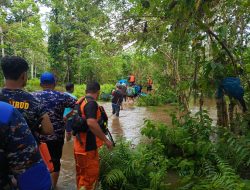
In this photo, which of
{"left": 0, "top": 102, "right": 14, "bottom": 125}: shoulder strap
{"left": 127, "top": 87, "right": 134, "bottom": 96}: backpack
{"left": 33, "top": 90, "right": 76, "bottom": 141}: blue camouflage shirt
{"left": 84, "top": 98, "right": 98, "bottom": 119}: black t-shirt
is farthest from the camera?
{"left": 127, "top": 87, "right": 134, "bottom": 96}: backpack

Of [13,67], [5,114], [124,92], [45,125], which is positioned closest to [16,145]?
[5,114]

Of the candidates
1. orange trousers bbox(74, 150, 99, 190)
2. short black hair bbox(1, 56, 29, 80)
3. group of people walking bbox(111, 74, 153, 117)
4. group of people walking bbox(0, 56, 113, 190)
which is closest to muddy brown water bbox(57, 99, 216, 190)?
group of people walking bbox(111, 74, 153, 117)

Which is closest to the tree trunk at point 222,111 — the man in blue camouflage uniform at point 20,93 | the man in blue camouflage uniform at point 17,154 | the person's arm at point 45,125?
the person's arm at point 45,125

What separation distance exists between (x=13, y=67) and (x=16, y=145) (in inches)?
34.4

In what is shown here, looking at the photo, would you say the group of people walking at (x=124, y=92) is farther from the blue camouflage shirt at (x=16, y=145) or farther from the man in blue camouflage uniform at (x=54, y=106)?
the blue camouflage shirt at (x=16, y=145)

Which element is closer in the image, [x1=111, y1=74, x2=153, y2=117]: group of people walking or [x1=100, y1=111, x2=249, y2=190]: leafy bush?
[x1=100, y1=111, x2=249, y2=190]: leafy bush

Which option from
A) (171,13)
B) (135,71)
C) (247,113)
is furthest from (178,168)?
(135,71)

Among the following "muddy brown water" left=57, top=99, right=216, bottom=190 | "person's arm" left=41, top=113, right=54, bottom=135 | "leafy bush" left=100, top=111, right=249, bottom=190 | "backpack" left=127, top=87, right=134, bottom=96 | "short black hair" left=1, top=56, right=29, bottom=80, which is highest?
"short black hair" left=1, top=56, right=29, bottom=80

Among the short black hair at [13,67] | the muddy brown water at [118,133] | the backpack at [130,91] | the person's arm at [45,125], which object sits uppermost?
the short black hair at [13,67]

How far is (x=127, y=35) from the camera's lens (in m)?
10.4

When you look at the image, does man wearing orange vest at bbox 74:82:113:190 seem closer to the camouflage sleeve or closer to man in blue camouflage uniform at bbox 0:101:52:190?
the camouflage sleeve

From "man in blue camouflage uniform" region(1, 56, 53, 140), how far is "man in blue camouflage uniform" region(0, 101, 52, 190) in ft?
2.40

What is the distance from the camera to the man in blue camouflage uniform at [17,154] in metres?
2.06

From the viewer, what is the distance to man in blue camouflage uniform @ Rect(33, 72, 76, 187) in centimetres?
481
